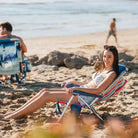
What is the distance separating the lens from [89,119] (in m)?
3.32

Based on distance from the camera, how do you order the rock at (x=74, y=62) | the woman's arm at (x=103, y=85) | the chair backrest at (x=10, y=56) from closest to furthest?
the woman's arm at (x=103, y=85), the chair backrest at (x=10, y=56), the rock at (x=74, y=62)

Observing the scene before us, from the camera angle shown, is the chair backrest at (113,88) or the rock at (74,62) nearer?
the chair backrest at (113,88)

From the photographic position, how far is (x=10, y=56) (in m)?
5.21

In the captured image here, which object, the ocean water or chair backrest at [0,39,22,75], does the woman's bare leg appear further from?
the ocean water

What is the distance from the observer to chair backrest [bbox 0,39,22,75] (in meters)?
5.12

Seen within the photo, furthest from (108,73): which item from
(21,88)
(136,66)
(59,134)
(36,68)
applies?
(36,68)

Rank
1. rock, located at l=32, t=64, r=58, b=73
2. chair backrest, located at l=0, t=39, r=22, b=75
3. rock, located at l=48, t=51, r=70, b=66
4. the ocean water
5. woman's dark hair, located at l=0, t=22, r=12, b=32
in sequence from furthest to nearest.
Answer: the ocean water, rock, located at l=48, t=51, r=70, b=66, rock, located at l=32, t=64, r=58, b=73, woman's dark hair, located at l=0, t=22, r=12, b=32, chair backrest, located at l=0, t=39, r=22, b=75

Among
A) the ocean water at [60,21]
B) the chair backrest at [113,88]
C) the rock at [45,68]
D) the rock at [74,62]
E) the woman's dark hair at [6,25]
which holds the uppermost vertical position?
the ocean water at [60,21]

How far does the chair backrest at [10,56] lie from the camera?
5.12 meters

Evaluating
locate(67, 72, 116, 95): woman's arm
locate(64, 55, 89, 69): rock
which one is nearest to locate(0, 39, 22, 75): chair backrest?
locate(64, 55, 89, 69): rock

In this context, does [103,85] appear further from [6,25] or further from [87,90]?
[6,25]

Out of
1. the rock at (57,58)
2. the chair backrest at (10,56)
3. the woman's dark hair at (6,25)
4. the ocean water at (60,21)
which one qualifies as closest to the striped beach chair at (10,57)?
the chair backrest at (10,56)

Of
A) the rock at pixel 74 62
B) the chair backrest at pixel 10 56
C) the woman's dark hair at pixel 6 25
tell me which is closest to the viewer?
the chair backrest at pixel 10 56

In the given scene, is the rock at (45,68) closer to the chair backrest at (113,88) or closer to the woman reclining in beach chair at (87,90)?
the woman reclining in beach chair at (87,90)
